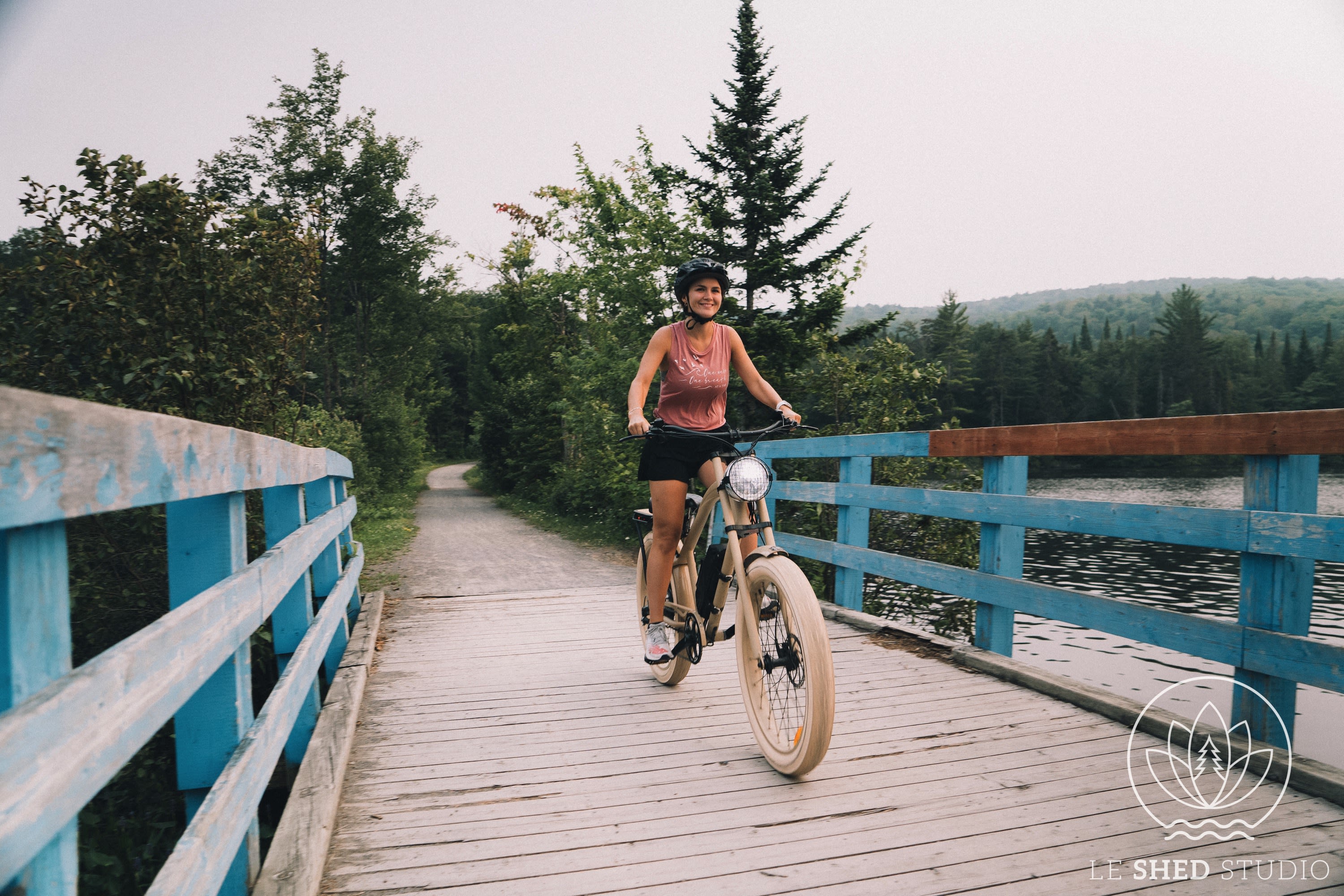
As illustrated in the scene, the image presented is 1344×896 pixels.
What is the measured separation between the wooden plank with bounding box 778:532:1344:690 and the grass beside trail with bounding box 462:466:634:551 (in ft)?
24.0

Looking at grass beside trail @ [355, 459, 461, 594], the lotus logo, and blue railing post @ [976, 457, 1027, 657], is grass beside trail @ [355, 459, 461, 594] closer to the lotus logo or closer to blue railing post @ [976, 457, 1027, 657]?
blue railing post @ [976, 457, 1027, 657]

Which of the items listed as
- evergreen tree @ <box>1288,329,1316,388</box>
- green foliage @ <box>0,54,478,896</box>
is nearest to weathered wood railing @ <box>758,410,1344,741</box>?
→ green foliage @ <box>0,54,478,896</box>

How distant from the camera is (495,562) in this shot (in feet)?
32.3

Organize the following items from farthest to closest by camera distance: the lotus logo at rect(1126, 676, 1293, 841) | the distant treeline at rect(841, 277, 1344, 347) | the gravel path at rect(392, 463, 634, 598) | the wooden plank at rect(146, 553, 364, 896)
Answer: the distant treeline at rect(841, 277, 1344, 347), the gravel path at rect(392, 463, 634, 598), the lotus logo at rect(1126, 676, 1293, 841), the wooden plank at rect(146, 553, 364, 896)

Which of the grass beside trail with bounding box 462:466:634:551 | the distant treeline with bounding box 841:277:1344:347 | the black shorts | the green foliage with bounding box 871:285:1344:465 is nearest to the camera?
the black shorts

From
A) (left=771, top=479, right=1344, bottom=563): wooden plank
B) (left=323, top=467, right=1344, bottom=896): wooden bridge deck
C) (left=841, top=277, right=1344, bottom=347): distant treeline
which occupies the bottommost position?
(left=323, top=467, right=1344, bottom=896): wooden bridge deck

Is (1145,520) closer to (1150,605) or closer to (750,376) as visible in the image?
(750,376)

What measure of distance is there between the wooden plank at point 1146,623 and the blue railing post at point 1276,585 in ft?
0.21

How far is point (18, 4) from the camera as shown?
5.58 meters

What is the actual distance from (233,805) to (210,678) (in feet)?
0.86

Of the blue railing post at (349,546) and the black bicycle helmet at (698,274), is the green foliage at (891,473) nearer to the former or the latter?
the blue railing post at (349,546)

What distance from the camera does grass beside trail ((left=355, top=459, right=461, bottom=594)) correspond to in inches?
331

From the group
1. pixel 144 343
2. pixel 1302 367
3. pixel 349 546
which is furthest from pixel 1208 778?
pixel 1302 367

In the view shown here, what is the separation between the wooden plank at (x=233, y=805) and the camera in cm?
127
